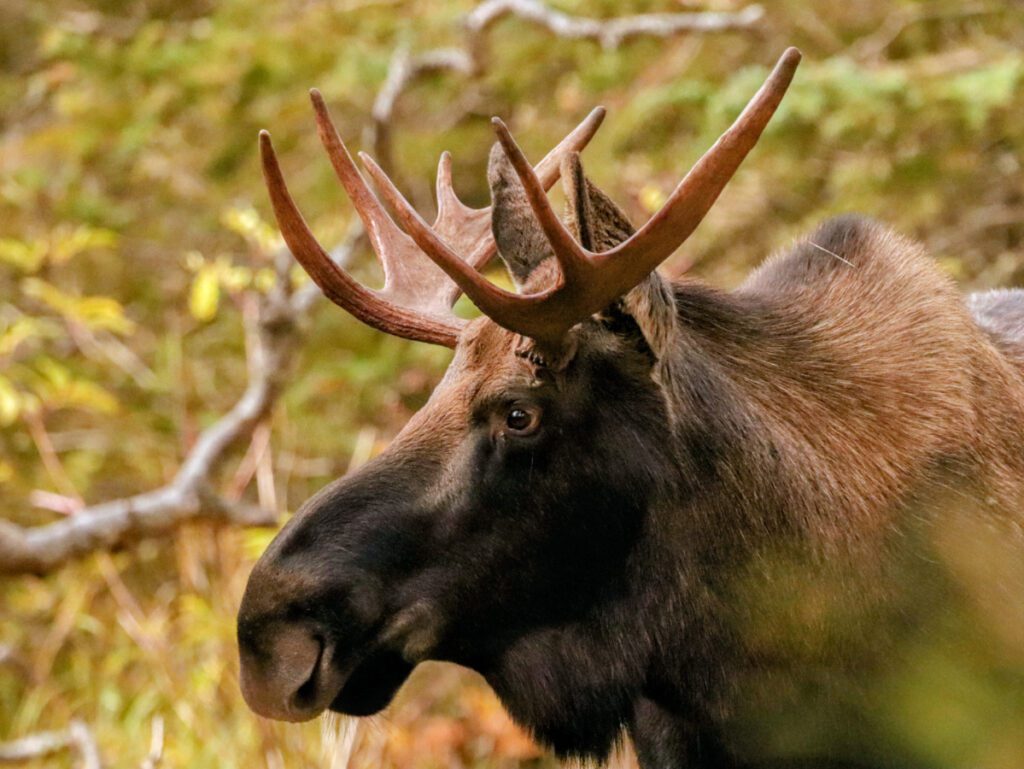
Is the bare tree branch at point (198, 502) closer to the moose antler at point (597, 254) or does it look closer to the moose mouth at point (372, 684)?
the moose mouth at point (372, 684)

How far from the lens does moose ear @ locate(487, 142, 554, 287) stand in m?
3.02

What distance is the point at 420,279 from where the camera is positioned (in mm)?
3602

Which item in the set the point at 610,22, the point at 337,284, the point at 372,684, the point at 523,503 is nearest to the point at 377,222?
the point at 337,284

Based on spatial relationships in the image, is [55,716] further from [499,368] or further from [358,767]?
[499,368]

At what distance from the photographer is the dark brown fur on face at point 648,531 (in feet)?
9.41

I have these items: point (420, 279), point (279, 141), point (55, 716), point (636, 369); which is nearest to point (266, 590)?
point (636, 369)

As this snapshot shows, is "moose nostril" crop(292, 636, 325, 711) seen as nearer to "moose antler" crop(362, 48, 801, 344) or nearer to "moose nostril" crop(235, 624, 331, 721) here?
"moose nostril" crop(235, 624, 331, 721)

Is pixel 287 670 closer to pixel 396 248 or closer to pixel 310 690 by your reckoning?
pixel 310 690

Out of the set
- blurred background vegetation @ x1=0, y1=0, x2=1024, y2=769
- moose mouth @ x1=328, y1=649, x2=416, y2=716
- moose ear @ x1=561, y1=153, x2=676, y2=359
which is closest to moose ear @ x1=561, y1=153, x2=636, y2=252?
moose ear @ x1=561, y1=153, x2=676, y2=359

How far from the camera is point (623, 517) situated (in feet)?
9.80

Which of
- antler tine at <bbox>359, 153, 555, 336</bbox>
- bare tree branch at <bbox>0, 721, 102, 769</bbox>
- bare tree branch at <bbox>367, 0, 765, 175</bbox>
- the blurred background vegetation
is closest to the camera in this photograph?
antler tine at <bbox>359, 153, 555, 336</bbox>

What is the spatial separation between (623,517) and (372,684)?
2.06 feet

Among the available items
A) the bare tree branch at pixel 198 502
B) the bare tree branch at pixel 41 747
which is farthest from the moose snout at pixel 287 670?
the bare tree branch at pixel 198 502

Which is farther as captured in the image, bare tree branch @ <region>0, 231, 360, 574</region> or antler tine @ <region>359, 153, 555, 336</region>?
bare tree branch @ <region>0, 231, 360, 574</region>
